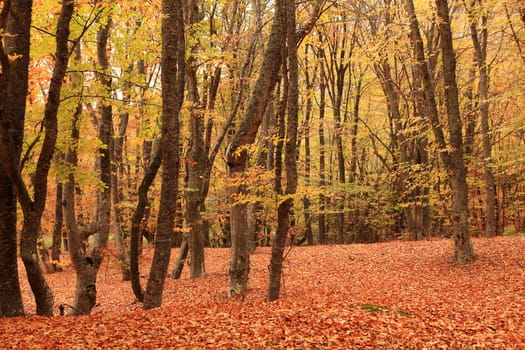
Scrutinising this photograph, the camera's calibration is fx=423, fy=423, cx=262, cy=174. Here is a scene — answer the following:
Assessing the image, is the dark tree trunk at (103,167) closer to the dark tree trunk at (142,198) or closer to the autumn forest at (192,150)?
the autumn forest at (192,150)

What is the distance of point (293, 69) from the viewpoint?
8516 millimetres

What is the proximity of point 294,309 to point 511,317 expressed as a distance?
3.91 metres

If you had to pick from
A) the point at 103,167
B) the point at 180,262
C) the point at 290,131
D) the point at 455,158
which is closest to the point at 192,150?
the point at 103,167

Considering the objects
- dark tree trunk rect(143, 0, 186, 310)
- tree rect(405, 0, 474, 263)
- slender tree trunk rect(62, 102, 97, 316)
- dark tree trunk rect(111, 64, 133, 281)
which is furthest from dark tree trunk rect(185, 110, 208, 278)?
tree rect(405, 0, 474, 263)

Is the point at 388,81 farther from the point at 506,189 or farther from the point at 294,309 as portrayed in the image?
the point at 294,309

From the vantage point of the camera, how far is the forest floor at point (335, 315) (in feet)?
18.4

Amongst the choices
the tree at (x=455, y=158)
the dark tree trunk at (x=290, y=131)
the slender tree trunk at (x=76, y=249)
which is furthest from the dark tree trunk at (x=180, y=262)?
the tree at (x=455, y=158)

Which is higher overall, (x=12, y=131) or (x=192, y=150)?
(x=192, y=150)

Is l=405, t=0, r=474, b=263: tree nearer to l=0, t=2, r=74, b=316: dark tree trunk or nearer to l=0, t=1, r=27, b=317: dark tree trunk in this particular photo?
l=0, t=2, r=74, b=316: dark tree trunk

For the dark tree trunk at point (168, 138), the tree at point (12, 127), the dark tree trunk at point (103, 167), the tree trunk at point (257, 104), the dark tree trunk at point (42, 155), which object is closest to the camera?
the dark tree trunk at point (42, 155)

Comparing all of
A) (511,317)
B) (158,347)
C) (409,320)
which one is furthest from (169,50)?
(511,317)

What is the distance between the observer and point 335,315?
269 inches

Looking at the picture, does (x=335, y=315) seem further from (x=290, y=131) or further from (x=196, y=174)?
(x=196, y=174)

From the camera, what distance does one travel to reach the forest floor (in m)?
5.61
